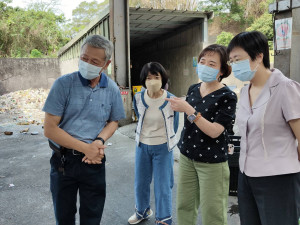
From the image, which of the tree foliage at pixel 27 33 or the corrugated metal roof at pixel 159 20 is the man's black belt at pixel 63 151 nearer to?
the corrugated metal roof at pixel 159 20

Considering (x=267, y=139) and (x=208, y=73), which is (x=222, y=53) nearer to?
(x=208, y=73)

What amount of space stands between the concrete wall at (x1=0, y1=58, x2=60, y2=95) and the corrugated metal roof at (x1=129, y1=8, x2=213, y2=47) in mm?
6920

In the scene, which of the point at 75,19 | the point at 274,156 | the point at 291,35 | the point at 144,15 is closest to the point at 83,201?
the point at 274,156

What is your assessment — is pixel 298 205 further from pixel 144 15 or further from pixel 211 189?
pixel 144 15

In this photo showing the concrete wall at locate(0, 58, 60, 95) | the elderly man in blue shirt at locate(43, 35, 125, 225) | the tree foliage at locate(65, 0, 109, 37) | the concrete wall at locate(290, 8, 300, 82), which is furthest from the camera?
the tree foliage at locate(65, 0, 109, 37)

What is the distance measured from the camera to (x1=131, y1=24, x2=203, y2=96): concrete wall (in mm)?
11275

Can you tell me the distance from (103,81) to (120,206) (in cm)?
193

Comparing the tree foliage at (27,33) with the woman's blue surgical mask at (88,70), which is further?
the tree foliage at (27,33)

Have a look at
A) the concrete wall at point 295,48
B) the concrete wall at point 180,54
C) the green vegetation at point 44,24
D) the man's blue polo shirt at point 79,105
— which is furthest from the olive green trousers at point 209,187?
the green vegetation at point 44,24

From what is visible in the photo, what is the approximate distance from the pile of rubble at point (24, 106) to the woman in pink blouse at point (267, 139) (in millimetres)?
8257

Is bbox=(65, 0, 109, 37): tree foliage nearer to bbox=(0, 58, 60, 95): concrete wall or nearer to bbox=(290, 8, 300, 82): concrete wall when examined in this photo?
bbox=(0, 58, 60, 95): concrete wall

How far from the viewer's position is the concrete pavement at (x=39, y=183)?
303cm

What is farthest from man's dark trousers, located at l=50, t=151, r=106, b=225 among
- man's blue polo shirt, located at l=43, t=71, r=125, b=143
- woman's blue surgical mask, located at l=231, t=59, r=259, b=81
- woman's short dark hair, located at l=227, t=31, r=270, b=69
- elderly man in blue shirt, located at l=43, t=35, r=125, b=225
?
woman's short dark hair, located at l=227, t=31, r=270, b=69

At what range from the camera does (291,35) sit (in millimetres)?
4707
